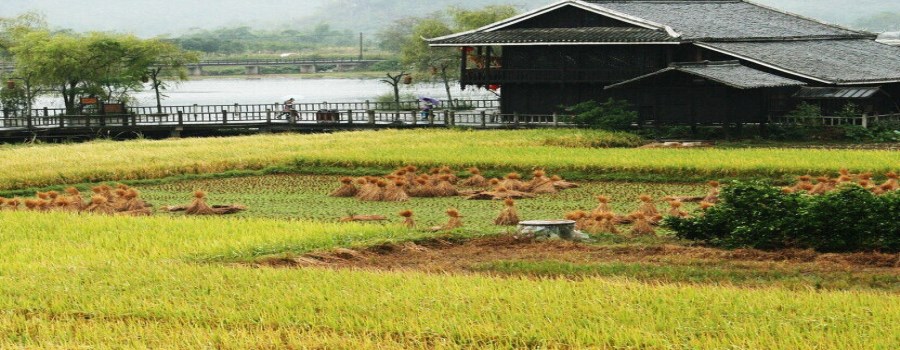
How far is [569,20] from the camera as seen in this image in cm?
4934

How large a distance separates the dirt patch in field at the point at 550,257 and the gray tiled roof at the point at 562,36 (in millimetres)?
27026

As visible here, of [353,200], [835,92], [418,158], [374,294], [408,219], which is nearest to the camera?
[374,294]

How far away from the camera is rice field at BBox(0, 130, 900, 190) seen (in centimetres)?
3125

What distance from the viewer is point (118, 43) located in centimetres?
6272

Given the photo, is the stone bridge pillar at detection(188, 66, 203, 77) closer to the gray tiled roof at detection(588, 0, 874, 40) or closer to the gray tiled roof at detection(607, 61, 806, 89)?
the gray tiled roof at detection(588, 0, 874, 40)

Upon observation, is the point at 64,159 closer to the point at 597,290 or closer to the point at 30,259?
the point at 30,259

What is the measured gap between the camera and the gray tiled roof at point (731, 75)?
41.9m

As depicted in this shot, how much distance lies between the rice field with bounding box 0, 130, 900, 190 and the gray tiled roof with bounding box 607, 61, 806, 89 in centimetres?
320

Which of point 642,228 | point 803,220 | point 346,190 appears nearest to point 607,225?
point 642,228

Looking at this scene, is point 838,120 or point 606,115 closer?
point 838,120

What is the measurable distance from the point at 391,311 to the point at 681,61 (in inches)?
1396

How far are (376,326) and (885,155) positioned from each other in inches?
893

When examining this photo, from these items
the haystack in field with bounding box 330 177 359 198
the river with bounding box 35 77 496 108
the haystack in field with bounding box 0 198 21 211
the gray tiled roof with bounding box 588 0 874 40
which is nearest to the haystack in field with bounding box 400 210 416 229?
the haystack in field with bounding box 330 177 359 198

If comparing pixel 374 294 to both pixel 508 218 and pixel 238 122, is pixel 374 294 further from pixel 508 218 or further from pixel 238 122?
pixel 238 122
